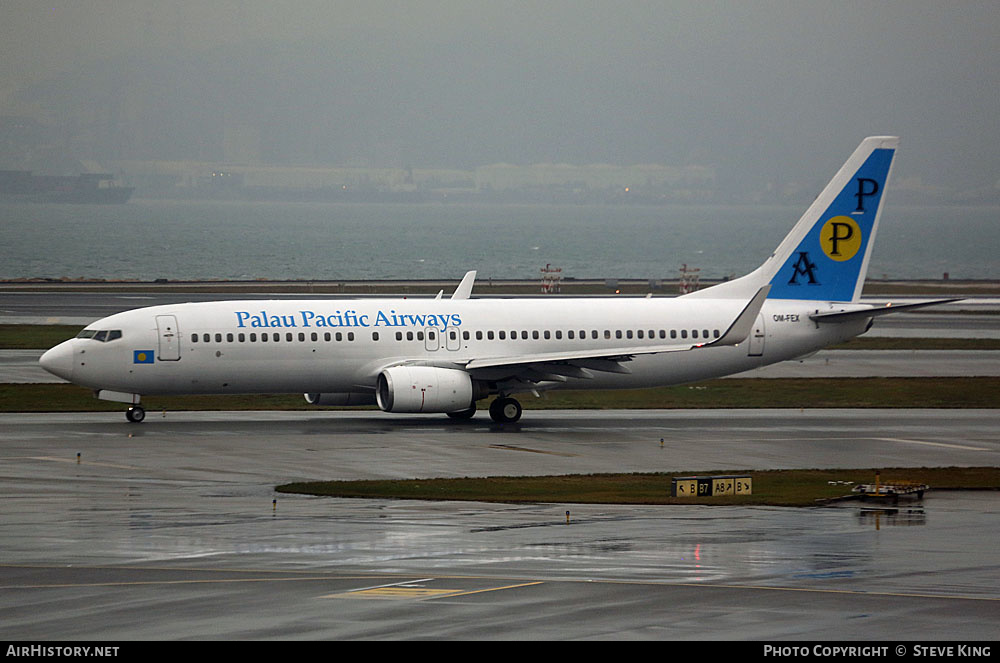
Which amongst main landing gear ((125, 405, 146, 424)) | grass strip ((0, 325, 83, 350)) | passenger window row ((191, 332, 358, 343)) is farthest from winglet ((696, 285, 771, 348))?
grass strip ((0, 325, 83, 350))

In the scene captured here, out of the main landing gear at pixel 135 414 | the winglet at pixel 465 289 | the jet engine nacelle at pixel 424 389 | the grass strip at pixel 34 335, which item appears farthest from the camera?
the grass strip at pixel 34 335

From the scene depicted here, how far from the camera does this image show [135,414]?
4800 cm

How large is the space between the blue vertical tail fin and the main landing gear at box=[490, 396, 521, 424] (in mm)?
9802

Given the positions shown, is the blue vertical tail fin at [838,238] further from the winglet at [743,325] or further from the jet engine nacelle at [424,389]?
the jet engine nacelle at [424,389]

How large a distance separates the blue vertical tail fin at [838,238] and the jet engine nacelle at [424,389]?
11.8 metres

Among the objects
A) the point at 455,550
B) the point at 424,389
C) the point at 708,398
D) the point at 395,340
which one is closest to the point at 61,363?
the point at 395,340

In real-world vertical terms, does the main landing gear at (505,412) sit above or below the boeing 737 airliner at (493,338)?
below

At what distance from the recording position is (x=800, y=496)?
107 feet

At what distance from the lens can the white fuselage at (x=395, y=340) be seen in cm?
4712

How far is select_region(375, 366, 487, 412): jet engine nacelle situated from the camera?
46344 mm

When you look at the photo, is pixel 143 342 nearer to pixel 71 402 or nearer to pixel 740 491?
pixel 71 402

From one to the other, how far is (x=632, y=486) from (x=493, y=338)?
16128mm

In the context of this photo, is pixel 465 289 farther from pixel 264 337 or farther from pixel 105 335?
pixel 105 335

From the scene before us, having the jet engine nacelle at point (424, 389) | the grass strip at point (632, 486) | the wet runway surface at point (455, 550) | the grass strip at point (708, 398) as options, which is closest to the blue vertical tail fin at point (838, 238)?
the grass strip at point (708, 398)
